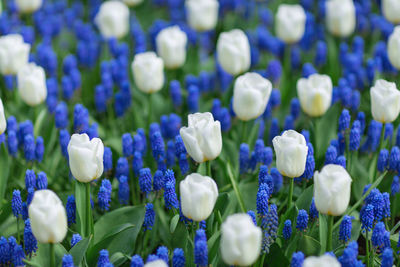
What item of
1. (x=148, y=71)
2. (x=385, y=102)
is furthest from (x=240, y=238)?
(x=148, y=71)

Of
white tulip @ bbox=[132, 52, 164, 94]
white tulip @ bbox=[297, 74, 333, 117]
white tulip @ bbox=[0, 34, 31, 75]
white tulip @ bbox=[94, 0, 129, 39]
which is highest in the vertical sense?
white tulip @ bbox=[94, 0, 129, 39]

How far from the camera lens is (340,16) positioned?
459 cm

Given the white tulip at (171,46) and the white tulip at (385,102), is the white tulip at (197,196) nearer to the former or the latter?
the white tulip at (385,102)

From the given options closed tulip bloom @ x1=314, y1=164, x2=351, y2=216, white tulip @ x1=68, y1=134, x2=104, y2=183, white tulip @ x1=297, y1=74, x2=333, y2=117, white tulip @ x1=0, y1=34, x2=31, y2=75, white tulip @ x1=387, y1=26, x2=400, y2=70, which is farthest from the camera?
white tulip @ x1=0, y1=34, x2=31, y2=75

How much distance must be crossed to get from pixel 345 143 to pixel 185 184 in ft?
4.41

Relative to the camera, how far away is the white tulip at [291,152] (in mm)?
2604

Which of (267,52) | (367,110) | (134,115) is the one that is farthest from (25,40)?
(367,110)

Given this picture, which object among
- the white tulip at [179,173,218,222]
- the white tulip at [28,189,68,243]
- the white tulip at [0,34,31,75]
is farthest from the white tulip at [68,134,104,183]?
the white tulip at [0,34,31,75]

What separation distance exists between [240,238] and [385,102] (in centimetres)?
134

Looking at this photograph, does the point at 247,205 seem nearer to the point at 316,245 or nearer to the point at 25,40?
the point at 316,245

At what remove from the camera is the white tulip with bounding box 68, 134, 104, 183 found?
257cm

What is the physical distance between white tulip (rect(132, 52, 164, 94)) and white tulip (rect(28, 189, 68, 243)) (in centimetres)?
148

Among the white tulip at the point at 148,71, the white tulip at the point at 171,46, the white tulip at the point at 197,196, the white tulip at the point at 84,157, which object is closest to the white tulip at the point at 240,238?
the white tulip at the point at 197,196

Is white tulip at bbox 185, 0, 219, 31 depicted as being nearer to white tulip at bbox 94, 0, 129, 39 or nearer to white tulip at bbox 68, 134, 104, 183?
white tulip at bbox 94, 0, 129, 39
